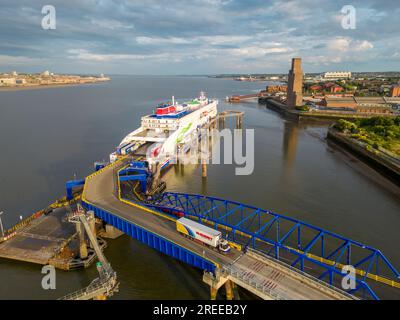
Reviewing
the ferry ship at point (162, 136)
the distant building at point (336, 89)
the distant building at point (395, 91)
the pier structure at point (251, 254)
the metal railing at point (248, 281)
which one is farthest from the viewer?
the distant building at point (336, 89)

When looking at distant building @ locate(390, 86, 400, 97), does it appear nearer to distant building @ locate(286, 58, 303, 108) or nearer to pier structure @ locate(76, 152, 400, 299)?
distant building @ locate(286, 58, 303, 108)

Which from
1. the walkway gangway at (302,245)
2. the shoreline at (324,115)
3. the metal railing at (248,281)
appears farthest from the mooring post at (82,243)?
the shoreline at (324,115)

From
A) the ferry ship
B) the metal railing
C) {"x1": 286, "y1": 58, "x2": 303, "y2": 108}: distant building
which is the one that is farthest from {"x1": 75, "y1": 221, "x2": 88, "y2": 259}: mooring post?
{"x1": 286, "y1": 58, "x2": 303, "y2": 108}: distant building

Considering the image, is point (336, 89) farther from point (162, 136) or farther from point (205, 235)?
point (205, 235)

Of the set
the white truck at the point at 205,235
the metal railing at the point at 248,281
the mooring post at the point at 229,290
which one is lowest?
the mooring post at the point at 229,290

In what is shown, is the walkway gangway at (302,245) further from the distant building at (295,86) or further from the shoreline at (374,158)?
the distant building at (295,86)

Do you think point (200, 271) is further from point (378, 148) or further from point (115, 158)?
point (378, 148)
